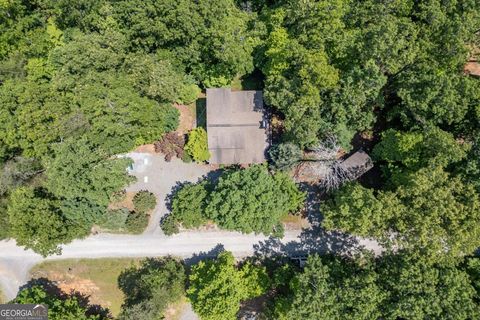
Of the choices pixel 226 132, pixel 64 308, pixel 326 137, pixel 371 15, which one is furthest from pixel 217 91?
pixel 64 308

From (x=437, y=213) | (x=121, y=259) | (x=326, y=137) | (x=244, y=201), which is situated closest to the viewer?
(x=437, y=213)

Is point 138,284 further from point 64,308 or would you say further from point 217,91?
point 217,91

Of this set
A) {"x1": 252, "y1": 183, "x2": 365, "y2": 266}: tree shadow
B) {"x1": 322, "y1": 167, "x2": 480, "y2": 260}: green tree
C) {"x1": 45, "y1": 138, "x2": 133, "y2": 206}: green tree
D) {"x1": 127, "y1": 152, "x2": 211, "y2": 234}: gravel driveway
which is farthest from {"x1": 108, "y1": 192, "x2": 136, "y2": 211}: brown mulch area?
{"x1": 322, "y1": 167, "x2": 480, "y2": 260}: green tree

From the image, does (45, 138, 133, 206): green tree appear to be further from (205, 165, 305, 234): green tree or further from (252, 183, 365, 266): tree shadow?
(252, 183, 365, 266): tree shadow

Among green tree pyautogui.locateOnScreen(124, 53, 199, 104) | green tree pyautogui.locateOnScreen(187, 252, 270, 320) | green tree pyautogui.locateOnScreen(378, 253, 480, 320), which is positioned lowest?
green tree pyautogui.locateOnScreen(187, 252, 270, 320)

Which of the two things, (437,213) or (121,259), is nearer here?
(437,213)
